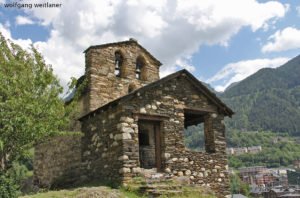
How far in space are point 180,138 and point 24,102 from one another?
19.5ft

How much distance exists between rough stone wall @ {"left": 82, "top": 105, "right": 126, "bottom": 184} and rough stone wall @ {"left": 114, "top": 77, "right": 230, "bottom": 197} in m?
0.39

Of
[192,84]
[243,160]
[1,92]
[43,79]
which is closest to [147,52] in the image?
[192,84]

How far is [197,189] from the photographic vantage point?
1487 cm

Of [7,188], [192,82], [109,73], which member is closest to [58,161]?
[109,73]

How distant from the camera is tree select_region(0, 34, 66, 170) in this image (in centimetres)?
1266

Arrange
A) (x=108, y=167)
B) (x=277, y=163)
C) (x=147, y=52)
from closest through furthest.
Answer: (x=108, y=167), (x=147, y=52), (x=277, y=163)

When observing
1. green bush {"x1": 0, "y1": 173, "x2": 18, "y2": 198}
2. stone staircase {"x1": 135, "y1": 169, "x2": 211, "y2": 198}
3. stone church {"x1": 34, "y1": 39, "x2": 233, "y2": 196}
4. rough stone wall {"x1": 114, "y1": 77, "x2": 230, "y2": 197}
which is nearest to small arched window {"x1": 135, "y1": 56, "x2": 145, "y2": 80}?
stone church {"x1": 34, "y1": 39, "x2": 233, "y2": 196}

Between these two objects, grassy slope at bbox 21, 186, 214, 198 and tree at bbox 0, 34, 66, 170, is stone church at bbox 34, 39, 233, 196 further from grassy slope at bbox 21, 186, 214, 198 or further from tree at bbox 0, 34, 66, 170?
tree at bbox 0, 34, 66, 170

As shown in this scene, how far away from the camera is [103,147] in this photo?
14.9 metres

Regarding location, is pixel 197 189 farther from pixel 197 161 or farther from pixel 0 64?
pixel 0 64

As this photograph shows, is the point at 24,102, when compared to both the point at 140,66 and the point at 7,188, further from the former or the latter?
the point at 140,66

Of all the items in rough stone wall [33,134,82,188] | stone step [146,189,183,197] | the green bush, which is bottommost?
stone step [146,189,183,197]

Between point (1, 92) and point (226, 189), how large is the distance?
948cm

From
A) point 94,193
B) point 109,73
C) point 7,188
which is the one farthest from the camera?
point 109,73
